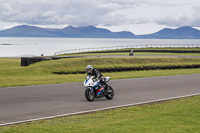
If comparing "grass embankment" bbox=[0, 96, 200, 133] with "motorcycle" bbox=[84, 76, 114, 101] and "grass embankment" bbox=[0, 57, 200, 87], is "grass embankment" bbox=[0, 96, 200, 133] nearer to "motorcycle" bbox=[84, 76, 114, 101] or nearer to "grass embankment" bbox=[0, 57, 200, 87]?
"motorcycle" bbox=[84, 76, 114, 101]

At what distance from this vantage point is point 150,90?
1823cm

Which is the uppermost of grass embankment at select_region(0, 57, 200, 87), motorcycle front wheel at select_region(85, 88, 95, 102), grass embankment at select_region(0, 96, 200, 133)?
grass embankment at select_region(0, 57, 200, 87)

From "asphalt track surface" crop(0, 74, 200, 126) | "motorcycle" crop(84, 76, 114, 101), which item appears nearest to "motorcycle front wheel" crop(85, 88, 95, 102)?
"motorcycle" crop(84, 76, 114, 101)

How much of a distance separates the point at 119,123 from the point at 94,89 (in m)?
5.41

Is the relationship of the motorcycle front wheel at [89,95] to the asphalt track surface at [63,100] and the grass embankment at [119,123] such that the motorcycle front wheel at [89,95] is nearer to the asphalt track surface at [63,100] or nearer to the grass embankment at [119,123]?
the asphalt track surface at [63,100]

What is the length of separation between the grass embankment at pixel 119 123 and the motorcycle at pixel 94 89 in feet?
7.79

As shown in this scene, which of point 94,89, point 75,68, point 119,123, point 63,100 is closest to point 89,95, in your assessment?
point 94,89

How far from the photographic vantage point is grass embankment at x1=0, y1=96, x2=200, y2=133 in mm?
8117

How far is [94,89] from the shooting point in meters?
14.2

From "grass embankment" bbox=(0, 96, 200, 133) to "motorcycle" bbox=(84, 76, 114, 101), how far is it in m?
2.38

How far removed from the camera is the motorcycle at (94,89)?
1387 centimetres

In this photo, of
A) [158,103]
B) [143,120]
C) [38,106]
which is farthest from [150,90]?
[143,120]

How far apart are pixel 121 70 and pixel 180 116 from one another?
23409mm

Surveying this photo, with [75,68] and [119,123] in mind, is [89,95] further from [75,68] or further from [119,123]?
[75,68]
